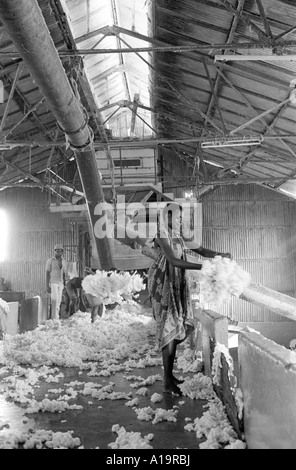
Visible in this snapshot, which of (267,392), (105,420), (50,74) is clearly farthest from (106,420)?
(50,74)

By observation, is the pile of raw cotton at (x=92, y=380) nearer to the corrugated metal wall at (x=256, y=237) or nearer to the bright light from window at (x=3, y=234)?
the corrugated metal wall at (x=256, y=237)

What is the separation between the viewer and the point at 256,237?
20031 mm

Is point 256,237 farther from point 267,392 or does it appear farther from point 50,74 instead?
point 267,392

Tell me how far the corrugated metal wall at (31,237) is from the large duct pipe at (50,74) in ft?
45.4

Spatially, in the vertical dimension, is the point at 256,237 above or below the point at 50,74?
below

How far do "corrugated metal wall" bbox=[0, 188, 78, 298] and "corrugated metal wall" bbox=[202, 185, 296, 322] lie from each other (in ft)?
22.0

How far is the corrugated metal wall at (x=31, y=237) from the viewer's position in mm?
19938

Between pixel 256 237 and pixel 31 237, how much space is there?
10.6 m

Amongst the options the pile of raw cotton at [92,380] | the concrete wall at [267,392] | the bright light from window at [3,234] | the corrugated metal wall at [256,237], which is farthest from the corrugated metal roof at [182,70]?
the concrete wall at [267,392]

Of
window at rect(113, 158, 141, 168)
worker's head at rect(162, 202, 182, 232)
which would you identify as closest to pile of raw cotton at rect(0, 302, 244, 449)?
worker's head at rect(162, 202, 182, 232)

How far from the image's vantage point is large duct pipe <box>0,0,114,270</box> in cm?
294
